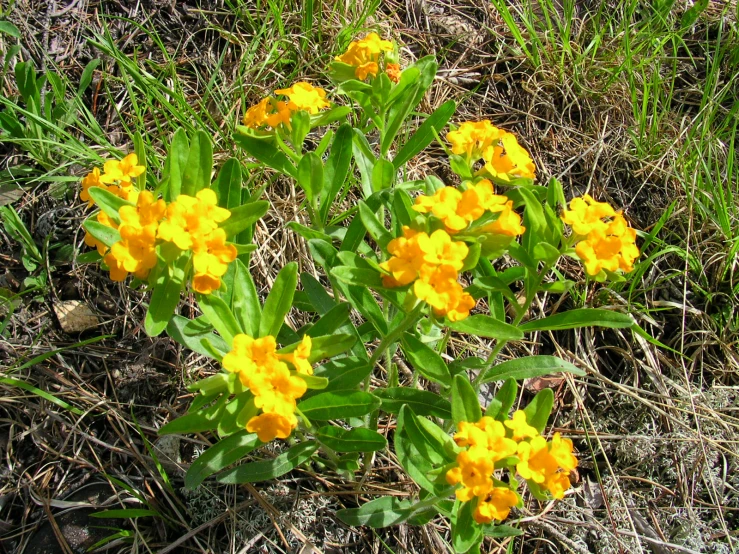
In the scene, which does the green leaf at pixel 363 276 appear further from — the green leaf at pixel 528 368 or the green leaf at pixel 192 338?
the green leaf at pixel 528 368

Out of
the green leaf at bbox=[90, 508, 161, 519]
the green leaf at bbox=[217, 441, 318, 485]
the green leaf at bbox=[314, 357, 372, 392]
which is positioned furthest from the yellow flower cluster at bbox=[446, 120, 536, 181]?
the green leaf at bbox=[90, 508, 161, 519]

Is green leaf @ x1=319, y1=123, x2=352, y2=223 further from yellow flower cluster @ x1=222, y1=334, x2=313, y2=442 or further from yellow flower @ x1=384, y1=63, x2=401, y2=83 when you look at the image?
yellow flower cluster @ x1=222, y1=334, x2=313, y2=442

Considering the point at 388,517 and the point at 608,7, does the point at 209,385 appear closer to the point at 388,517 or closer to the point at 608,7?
the point at 388,517

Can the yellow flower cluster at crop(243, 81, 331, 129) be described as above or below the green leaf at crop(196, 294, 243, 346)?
above

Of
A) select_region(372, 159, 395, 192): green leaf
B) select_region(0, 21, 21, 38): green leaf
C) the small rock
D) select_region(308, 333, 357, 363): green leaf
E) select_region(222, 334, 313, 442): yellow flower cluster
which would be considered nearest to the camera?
select_region(222, 334, 313, 442): yellow flower cluster

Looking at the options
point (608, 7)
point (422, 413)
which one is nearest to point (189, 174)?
point (422, 413)

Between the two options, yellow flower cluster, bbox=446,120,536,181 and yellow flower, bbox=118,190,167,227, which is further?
yellow flower cluster, bbox=446,120,536,181

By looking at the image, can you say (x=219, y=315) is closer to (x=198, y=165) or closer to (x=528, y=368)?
(x=198, y=165)
